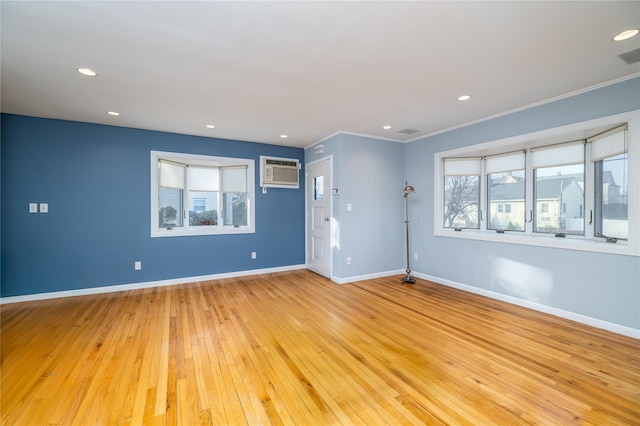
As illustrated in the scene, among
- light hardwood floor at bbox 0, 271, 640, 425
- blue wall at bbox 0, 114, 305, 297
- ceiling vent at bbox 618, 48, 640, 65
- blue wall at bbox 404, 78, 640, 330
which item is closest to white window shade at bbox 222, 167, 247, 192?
blue wall at bbox 0, 114, 305, 297

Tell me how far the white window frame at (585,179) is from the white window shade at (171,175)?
4.64 meters

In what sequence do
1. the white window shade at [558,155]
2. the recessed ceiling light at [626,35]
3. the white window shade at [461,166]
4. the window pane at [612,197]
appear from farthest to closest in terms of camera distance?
the white window shade at [461,166] < the white window shade at [558,155] < the window pane at [612,197] < the recessed ceiling light at [626,35]

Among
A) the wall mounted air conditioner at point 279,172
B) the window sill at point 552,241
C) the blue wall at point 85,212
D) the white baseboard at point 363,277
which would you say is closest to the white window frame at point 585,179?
the window sill at point 552,241

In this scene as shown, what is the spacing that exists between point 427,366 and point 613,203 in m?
2.92

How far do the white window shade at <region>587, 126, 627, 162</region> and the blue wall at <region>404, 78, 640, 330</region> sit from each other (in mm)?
267

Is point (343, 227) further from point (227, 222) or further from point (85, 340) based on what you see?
point (85, 340)

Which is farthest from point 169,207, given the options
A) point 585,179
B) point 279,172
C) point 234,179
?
point 585,179

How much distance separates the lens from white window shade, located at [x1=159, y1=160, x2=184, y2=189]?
477cm

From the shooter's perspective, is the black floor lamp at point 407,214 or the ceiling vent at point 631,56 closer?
the ceiling vent at point 631,56

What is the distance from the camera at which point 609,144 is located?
305 cm

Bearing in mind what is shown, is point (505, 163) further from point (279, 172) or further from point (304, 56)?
point (279, 172)

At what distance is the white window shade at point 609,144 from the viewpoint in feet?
9.56

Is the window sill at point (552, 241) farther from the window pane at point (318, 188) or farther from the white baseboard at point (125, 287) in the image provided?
the white baseboard at point (125, 287)

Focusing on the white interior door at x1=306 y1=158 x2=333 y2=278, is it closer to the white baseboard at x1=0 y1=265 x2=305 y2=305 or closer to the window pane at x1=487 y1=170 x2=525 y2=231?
the white baseboard at x1=0 y1=265 x2=305 y2=305
